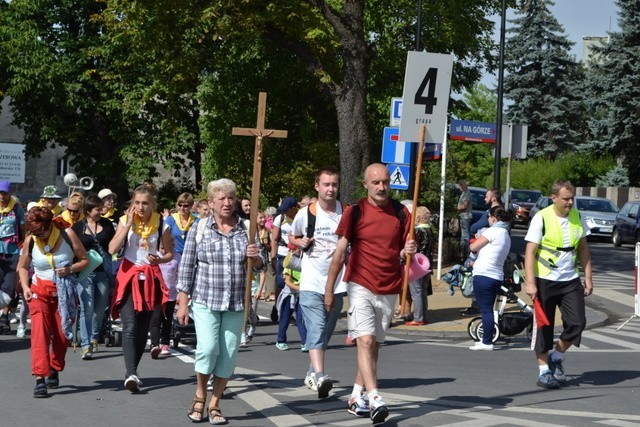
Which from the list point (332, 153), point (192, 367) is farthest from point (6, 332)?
point (332, 153)

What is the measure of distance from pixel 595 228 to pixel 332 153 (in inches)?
432

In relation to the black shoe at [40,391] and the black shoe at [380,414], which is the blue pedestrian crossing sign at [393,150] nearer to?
the black shoe at [40,391]

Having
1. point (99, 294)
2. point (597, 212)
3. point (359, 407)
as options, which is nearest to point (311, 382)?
point (359, 407)

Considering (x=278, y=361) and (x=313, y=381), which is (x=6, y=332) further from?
(x=313, y=381)


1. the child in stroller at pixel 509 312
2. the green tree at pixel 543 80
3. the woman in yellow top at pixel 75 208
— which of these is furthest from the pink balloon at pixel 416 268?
the green tree at pixel 543 80

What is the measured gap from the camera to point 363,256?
8898mm

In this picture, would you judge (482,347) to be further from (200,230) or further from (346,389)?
(200,230)

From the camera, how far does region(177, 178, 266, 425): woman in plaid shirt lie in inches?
346

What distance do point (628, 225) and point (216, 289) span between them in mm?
31029

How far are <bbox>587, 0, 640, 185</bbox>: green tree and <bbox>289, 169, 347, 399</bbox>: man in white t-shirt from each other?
169ft

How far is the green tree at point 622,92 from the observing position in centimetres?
6006

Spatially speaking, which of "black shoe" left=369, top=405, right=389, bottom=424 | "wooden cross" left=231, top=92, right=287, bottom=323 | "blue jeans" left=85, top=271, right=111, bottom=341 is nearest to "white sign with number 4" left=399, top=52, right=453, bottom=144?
"wooden cross" left=231, top=92, right=287, bottom=323

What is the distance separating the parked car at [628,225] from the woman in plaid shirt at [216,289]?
2973 centimetres

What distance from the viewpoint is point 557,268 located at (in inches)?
432
